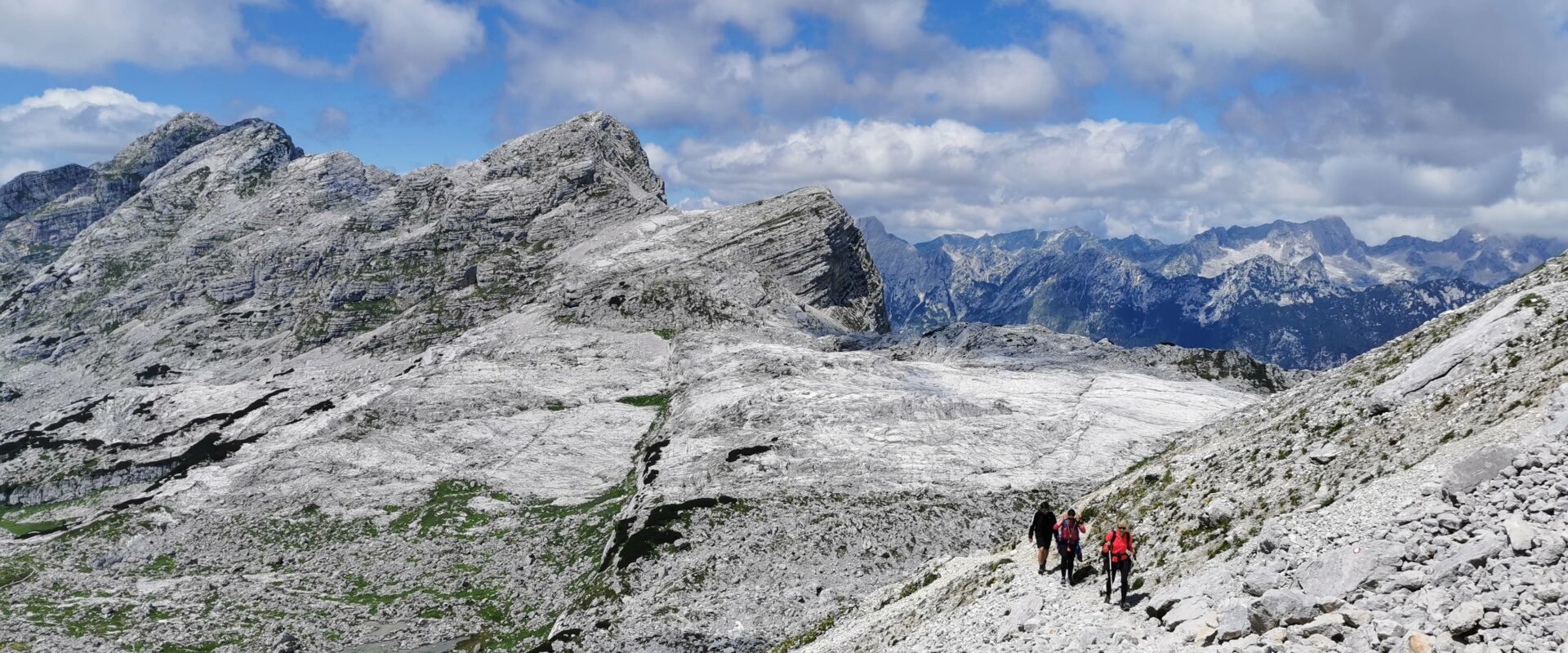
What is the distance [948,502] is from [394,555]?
6203 centimetres

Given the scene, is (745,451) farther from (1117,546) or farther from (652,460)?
(1117,546)

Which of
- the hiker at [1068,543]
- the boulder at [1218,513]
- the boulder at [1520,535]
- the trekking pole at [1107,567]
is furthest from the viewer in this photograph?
the hiker at [1068,543]

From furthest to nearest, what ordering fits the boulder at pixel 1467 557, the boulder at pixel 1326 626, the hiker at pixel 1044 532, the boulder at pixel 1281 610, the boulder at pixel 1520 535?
the hiker at pixel 1044 532 < the boulder at pixel 1281 610 < the boulder at pixel 1326 626 < the boulder at pixel 1467 557 < the boulder at pixel 1520 535

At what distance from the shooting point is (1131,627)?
28484 mm

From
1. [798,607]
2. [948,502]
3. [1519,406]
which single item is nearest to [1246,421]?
[1519,406]

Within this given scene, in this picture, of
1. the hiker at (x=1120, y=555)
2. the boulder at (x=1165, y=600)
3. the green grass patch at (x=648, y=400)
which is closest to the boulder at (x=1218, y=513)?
the hiker at (x=1120, y=555)

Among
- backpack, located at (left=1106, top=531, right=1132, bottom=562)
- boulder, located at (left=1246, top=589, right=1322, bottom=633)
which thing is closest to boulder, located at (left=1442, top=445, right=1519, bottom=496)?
boulder, located at (left=1246, top=589, right=1322, bottom=633)

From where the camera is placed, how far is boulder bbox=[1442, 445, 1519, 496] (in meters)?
24.1

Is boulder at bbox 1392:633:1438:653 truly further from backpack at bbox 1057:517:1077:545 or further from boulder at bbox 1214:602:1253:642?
backpack at bbox 1057:517:1077:545

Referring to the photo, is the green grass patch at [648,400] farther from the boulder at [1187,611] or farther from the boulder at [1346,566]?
the boulder at [1346,566]

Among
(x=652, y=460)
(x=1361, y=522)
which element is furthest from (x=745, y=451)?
(x=1361, y=522)

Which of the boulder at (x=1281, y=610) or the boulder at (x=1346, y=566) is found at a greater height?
the boulder at (x=1346, y=566)

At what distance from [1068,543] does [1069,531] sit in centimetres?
43

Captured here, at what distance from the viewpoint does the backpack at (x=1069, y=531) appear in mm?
34625
